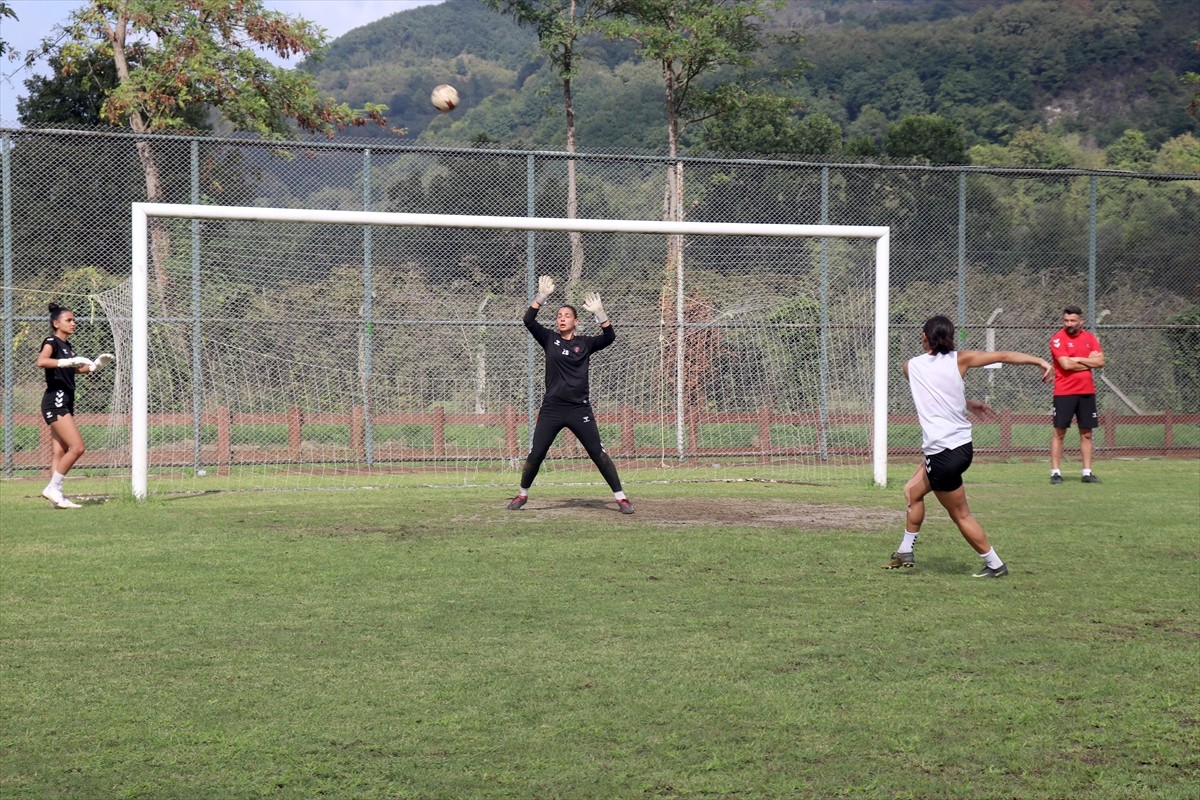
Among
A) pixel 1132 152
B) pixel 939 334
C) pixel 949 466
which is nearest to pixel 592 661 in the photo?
pixel 949 466

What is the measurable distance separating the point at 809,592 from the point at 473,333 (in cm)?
928

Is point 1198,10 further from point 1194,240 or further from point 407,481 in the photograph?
point 407,481

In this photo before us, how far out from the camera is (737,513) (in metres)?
12.5

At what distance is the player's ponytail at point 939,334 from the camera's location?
8.80 m

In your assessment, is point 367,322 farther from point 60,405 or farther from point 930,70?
point 930,70

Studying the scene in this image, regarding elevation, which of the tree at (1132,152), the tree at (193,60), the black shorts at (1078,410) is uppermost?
the tree at (1132,152)

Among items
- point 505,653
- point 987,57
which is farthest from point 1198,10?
point 505,653

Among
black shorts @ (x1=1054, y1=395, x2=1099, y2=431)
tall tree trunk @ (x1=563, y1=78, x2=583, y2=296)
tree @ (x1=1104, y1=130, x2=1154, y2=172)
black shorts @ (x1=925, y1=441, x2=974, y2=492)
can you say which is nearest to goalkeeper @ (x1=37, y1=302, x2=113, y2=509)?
tall tree trunk @ (x1=563, y1=78, x2=583, y2=296)

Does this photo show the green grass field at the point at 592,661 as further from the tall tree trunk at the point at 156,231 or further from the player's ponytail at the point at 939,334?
the tall tree trunk at the point at 156,231

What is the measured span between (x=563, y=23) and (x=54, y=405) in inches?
659

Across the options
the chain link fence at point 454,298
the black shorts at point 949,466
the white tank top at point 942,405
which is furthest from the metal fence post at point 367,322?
the black shorts at point 949,466

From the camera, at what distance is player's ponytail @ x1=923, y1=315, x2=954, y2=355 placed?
8.80 m

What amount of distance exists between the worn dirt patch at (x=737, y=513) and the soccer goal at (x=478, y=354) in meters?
2.44

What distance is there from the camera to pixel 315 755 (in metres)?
4.97
